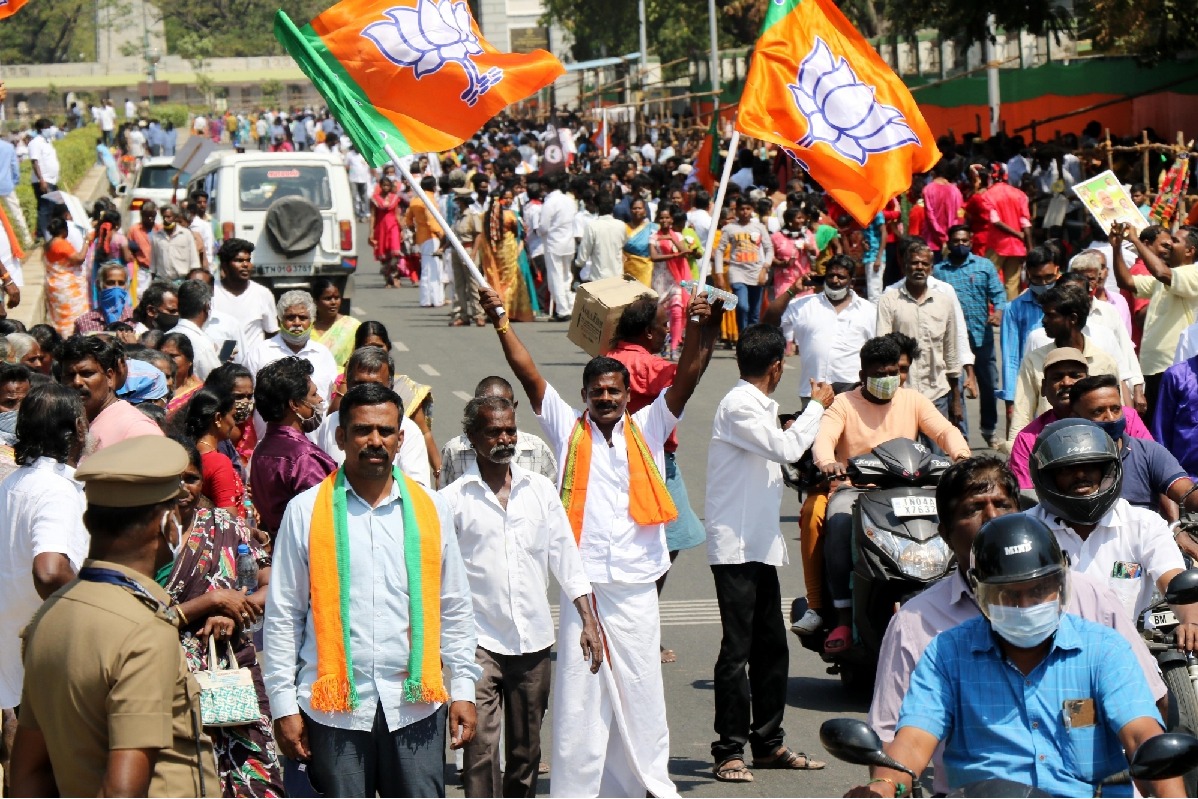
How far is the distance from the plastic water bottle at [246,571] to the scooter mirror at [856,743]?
7.98 ft

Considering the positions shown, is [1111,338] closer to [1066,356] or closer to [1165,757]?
[1066,356]

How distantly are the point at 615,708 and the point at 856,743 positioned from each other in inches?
→ 121

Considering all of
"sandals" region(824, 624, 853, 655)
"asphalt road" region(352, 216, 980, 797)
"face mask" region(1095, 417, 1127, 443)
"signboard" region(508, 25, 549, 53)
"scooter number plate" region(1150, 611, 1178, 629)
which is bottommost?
"asphalt road" region(352, 216, 980, 797)

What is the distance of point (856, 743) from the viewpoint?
4.20 meters

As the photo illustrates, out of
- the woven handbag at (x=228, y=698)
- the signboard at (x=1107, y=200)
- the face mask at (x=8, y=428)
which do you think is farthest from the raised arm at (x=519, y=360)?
the signboard at (x=1107, y=200)

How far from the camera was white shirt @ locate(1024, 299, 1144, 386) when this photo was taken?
10594 mm

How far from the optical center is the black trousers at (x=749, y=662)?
25.5 ft

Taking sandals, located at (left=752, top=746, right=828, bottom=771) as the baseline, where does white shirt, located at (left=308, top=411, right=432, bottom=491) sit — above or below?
above

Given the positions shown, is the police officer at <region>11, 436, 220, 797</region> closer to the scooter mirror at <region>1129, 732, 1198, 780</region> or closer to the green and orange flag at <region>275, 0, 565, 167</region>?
the scooter mirror at <region>1129, 732, 1198, 780</region>

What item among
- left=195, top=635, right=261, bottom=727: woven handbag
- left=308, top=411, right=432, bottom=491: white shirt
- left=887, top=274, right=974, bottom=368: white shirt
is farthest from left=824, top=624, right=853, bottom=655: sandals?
left=887, top=274, right=974, bottom=368: white shirt

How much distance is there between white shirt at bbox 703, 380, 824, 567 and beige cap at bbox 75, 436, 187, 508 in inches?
143

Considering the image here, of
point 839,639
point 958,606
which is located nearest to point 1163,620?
point 958,606

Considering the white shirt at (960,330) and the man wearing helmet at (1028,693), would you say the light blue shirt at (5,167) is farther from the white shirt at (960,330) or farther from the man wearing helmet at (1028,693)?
the man wearing helmet at (1028,693)

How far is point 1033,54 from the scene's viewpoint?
35844mm
